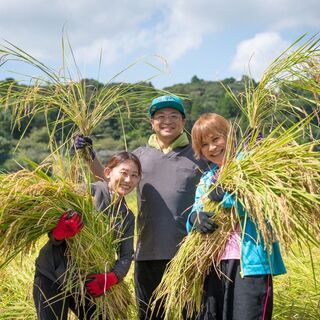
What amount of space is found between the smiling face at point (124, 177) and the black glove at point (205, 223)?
20.6 inches

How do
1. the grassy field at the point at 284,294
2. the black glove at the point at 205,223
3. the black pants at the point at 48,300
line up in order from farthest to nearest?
the grassy field at the point at 284,294
the black pants at the point at 48,300
the black glove at the point at 205,223

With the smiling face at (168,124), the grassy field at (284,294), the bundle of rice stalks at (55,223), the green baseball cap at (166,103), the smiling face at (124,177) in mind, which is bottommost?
the grassy field at (284,294)

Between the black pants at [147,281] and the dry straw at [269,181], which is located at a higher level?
the dry straw at [269,181]

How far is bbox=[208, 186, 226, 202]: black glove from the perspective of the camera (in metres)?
2.74

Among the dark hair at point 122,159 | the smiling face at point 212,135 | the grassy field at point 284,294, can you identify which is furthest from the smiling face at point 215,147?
the grassy field at point 284,294

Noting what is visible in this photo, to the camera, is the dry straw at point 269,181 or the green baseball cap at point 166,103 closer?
the dry straw at point 269,181

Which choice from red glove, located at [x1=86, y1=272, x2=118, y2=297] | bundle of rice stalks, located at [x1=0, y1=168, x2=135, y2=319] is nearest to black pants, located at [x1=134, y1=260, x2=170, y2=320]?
bundle of rice stalks, located at [x1=0, y1=168, x2=135, y2=319]

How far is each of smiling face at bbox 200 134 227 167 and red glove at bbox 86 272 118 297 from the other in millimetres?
835

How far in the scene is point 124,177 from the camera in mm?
3191

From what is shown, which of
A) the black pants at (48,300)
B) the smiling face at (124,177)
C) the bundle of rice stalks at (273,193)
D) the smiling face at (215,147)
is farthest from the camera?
the smiling face at (124,177)

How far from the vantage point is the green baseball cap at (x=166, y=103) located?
345cm

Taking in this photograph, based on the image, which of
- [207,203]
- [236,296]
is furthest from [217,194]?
[236,296]

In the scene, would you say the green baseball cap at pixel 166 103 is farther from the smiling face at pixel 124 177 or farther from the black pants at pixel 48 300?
the black pants at pixel 48 300

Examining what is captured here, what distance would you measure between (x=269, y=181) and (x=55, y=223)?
113cm
